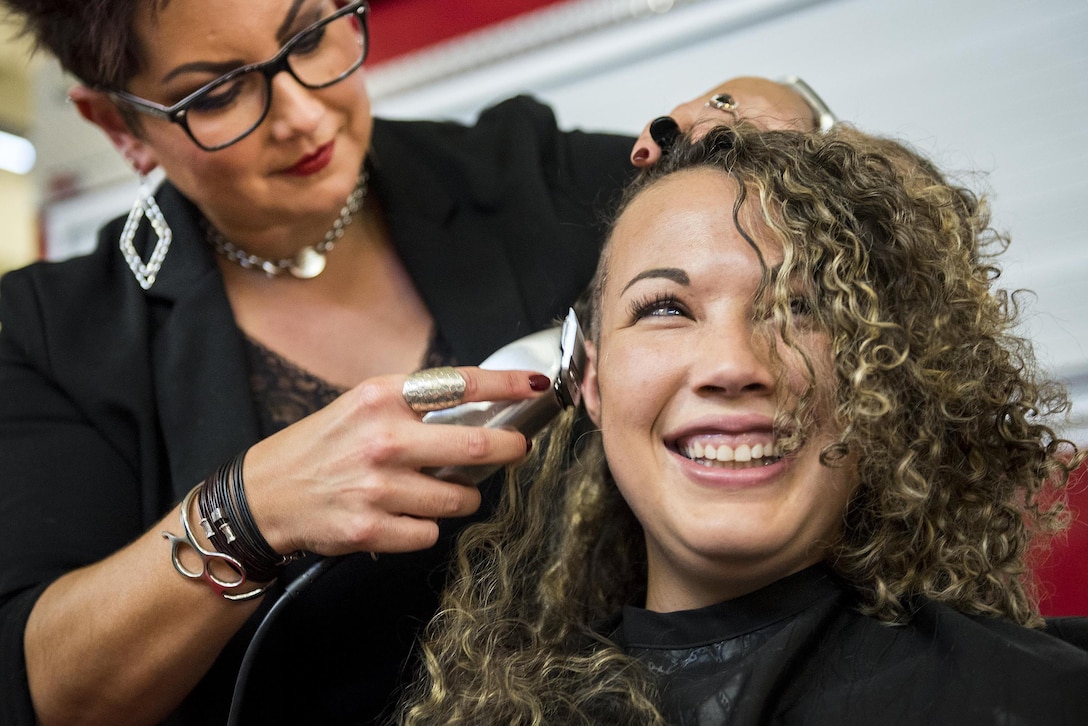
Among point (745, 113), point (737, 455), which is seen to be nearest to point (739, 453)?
point (737, 455)

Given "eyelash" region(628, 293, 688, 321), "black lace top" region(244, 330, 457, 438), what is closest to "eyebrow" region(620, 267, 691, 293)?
"eyelash" region(628, 293, 688, 321)

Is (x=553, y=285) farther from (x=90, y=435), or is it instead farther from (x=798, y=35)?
(x=798, y=35)

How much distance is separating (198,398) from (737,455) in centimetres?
83

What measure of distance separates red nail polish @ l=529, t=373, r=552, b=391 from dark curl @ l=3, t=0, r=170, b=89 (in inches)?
27.3

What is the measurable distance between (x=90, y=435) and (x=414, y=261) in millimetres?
553

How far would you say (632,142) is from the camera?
6.04 feet

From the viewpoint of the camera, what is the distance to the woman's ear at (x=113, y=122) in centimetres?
153

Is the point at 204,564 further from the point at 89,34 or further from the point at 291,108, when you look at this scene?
the point at 89,34

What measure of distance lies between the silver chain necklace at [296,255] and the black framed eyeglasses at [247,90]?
10.6 inches

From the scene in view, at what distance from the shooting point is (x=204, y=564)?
1.27 m

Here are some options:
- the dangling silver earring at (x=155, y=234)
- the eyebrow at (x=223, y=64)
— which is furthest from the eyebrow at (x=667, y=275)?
the dangling silver earring at (x=155, y=234)

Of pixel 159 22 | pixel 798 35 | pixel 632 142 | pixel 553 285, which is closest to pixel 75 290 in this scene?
pixel 159 22

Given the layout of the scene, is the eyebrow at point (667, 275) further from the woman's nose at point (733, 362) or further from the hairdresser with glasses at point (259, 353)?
the hairdresser with glasses at point (259, 353)

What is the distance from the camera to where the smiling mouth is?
1160 millimetres
